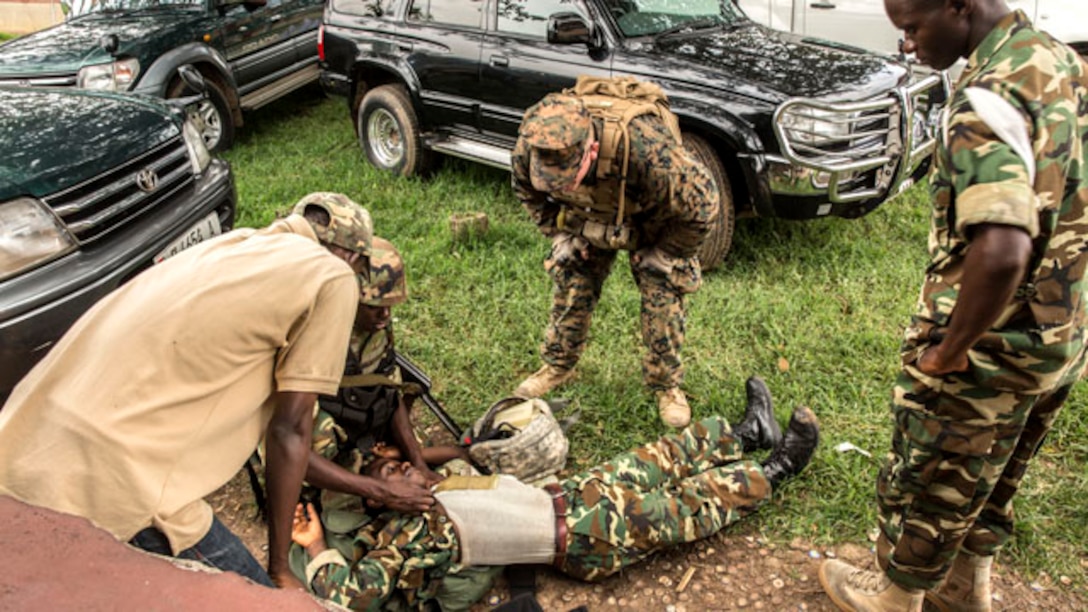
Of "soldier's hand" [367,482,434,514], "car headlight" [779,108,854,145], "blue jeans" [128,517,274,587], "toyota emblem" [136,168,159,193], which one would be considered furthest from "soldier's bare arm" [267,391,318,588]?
"car headlight" [779,108,854,145]

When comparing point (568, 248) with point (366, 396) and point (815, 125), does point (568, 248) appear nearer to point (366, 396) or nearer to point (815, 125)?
point (366, 396)

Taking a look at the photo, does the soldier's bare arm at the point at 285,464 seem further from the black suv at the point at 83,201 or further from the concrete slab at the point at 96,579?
the black suv at the point at 83,201

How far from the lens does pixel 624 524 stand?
8.80 ft

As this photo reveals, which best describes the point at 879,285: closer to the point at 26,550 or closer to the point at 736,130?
the point at 736,130

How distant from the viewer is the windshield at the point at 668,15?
4961 mm

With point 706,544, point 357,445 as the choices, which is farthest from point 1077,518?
point 357,445

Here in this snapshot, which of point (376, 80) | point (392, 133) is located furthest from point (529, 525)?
point (376, 80)

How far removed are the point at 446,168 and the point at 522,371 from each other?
3.01 meters

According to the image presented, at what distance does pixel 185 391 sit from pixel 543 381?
2169 millimetres

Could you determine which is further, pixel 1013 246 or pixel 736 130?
pixel 736 130

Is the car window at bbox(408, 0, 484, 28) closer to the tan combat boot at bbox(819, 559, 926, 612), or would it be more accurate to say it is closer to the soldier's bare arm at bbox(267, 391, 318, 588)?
the soldier's bare arm at bbox(267, 391, 318, 588)

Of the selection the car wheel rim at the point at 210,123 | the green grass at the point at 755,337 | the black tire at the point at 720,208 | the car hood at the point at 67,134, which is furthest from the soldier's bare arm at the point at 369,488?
the car wheel rim at the point at 210,123

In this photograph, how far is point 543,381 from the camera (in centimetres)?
373

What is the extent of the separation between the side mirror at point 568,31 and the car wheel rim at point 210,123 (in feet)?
11.5
